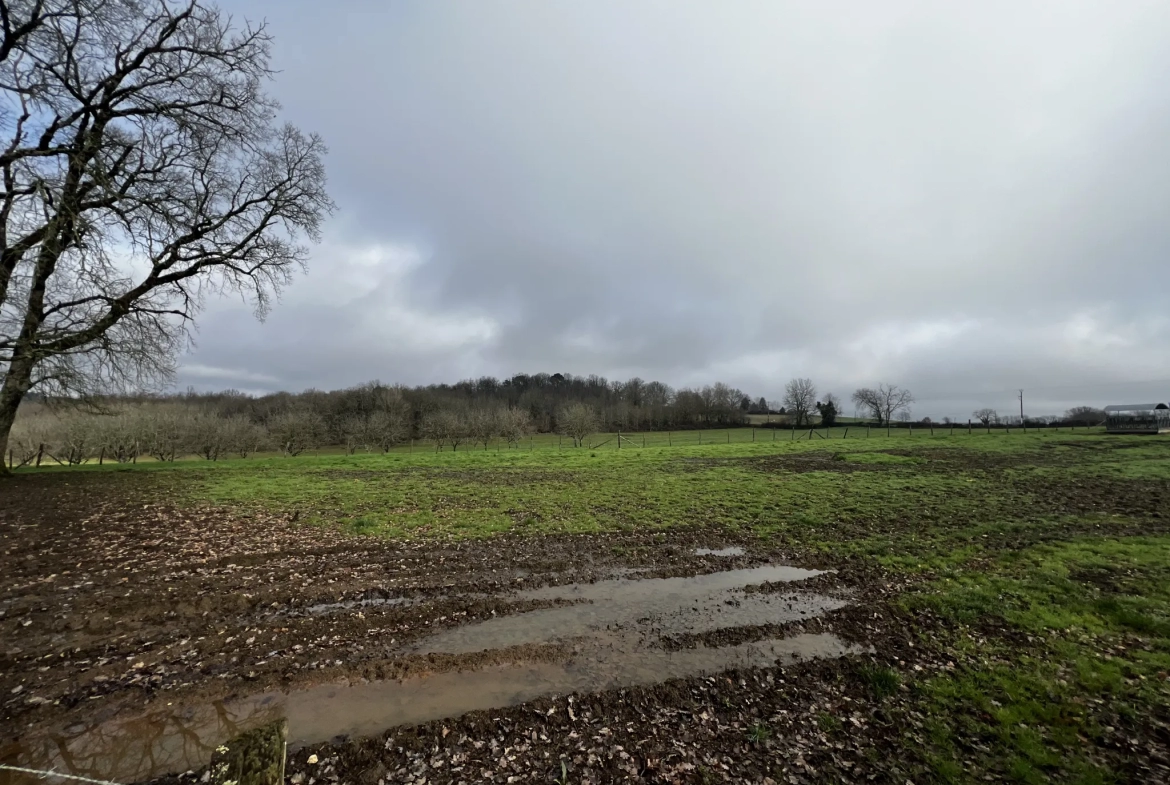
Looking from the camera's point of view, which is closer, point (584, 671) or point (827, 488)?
point (584, 671)

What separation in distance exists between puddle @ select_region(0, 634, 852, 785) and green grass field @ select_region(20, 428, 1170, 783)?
2.02 metres

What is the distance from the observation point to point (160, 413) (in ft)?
157

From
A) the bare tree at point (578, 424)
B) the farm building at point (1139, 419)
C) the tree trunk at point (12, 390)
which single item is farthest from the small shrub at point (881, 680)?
the farm building at point (1139, 419)

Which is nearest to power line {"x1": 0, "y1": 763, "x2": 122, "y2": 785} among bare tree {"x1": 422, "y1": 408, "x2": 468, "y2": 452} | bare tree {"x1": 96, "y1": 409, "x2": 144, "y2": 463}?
bare tree {"x1": 96, "y1": 409, "x2": 144, "y2": 463}

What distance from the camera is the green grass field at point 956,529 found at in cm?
545

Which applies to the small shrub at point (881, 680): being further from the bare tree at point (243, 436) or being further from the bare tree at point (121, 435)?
the bare tree at point (243, 436)

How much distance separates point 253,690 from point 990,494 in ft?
78.9

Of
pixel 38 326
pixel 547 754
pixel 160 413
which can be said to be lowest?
pixel 547 754

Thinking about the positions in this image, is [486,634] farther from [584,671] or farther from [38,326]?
[38,326]

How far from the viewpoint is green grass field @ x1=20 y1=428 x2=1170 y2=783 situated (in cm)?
545

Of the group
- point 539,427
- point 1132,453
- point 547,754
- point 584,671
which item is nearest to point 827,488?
point 584,671

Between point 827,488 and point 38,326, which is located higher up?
point 38,326

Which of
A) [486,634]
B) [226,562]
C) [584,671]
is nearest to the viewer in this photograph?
[584,671]

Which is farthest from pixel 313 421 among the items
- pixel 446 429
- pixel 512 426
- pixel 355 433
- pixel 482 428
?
pixel 512 426
